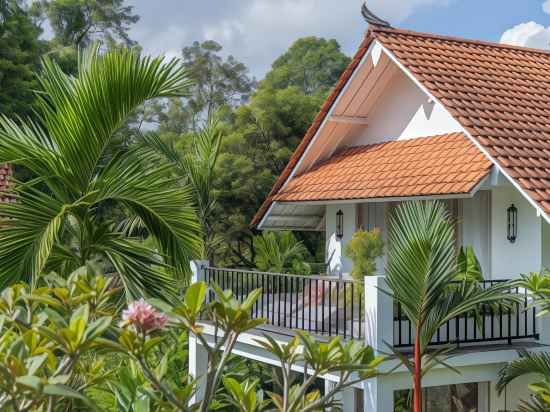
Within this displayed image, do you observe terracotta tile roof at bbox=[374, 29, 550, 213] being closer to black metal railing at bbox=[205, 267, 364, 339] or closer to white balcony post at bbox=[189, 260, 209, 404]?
black metal railing at bbox=[205, 267, 364, 339]

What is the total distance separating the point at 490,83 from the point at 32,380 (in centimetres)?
1133

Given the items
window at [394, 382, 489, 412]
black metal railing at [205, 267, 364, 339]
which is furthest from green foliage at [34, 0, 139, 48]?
window at [394, 382, 489, 412]

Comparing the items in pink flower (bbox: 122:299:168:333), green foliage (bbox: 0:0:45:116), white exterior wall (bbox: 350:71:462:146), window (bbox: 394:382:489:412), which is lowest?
window (bbox: 394:382:489:412)

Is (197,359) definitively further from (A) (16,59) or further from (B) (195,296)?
(A) (16,59)

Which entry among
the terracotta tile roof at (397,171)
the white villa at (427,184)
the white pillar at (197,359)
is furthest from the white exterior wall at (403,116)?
the white pillar at (197,359)

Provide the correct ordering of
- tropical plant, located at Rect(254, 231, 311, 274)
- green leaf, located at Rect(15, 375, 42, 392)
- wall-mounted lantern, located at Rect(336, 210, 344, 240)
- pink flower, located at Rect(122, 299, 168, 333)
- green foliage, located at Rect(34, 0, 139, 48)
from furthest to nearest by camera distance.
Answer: green foliage, located at Rect(34, 0, 139, 48) → tropical plant, located at Rect(254, 231, 311, 274) → wall-mounted lantern, located at Rect(336, 210, 344, 240) → pink flower, located at Rect(122, 299, 168, 333) → green leaf, located at Rect(15, 375, 42, 392)

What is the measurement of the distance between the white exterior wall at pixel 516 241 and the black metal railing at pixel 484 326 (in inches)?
19.5

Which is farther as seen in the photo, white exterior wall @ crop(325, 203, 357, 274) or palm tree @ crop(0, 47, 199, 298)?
white exterior wall @ crop(325, 203, 357, 274)

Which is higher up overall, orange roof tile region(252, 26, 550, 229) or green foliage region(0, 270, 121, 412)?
orange roof tile region(252, 26, 550, 229)

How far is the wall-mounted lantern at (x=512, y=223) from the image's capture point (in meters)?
11.4

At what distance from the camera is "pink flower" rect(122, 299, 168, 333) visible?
12.1 ft

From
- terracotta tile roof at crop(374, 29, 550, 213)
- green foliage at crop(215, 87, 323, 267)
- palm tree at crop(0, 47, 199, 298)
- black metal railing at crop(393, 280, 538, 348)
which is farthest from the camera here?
green foliage at crop(215, 87, 323, 267)

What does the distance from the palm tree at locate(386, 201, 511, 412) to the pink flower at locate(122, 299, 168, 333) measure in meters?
4.74

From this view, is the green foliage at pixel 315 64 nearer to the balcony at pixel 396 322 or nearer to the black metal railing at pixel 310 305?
the black metal railing at pixel 310 305
